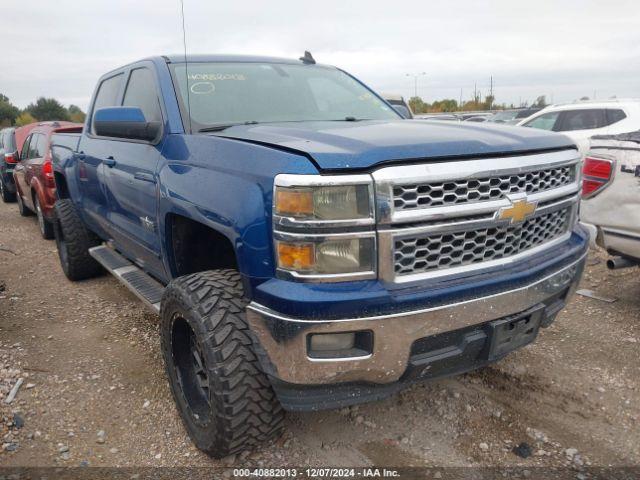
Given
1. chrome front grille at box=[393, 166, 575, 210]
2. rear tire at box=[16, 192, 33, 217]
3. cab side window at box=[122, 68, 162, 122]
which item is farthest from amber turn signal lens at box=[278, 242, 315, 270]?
rear tire at box=[16, 192, 33, 217]

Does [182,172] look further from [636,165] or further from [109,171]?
[636,165]

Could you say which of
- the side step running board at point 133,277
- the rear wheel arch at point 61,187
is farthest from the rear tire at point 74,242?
the side step running board at point 133,277

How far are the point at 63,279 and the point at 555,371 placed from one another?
469 cm

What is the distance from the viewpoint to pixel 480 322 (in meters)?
2.20

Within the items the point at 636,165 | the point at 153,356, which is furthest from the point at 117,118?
the point at 636,165

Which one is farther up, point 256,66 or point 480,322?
point 256,66

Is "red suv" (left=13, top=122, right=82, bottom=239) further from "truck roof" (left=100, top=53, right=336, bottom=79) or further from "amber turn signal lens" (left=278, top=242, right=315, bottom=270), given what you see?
"amber turn signal lens" (left=278, top=242, right=315, bottom=270)

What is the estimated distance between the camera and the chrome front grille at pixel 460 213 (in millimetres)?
1982

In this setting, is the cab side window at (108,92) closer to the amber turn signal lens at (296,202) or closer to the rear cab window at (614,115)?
the amber turn signal lens at (296,202)

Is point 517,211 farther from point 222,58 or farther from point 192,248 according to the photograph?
point 222,58

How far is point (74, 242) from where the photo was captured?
16.5 ft

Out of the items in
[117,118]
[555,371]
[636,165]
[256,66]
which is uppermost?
[256,66]

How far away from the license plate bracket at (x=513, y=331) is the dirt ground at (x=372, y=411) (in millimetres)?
555

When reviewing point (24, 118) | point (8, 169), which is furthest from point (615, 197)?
point (24, 118)
